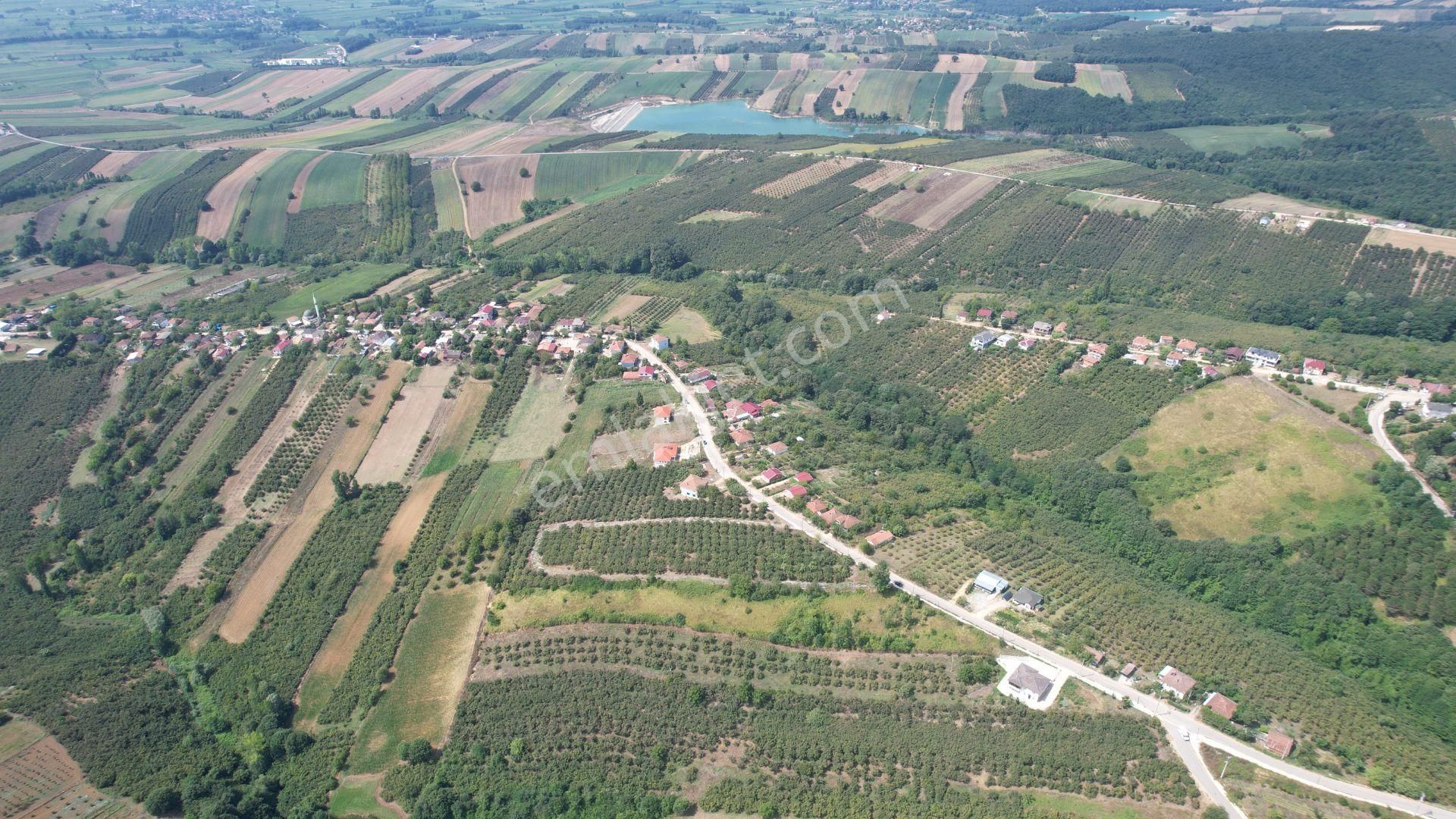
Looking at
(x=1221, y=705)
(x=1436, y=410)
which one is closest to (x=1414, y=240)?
(x=1436, y=410)

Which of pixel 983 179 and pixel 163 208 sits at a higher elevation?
pixel 163 208

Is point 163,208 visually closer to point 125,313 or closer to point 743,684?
point 125,313

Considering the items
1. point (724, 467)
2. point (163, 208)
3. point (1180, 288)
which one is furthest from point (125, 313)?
point (1180, 288)

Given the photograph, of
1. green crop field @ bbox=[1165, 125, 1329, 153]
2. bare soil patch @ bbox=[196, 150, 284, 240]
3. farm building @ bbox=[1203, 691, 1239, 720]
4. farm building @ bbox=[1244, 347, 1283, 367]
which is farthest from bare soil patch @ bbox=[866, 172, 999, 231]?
bare soil patch @ bbox=[196, 150, 284, 240]

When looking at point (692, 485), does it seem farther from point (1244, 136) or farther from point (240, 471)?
point (1244, 136)

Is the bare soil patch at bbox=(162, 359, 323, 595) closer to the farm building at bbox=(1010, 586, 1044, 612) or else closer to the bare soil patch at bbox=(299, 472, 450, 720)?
the bare soil patch at bbox=(299, 472, 450, 720)
